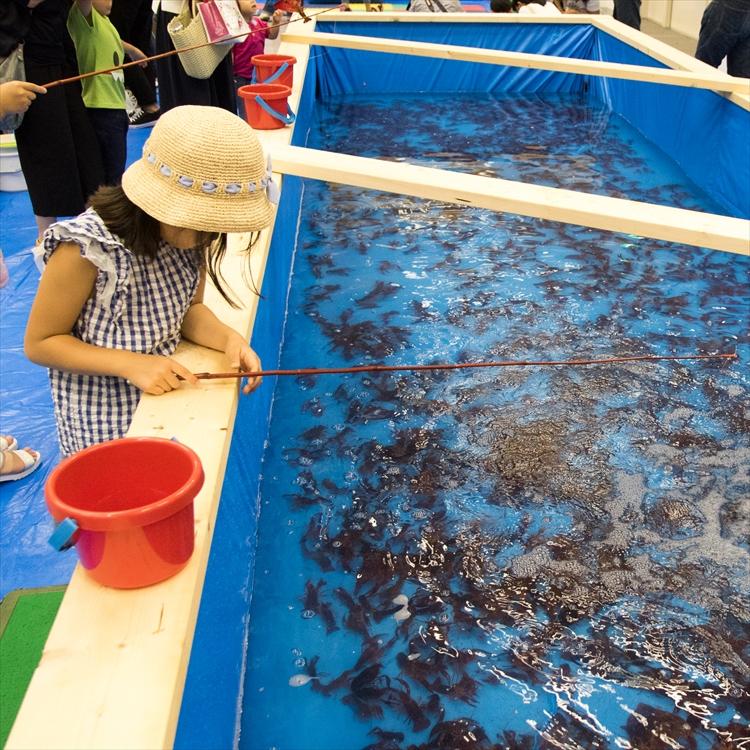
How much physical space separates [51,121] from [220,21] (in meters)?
1.45

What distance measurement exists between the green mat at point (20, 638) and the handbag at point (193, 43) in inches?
124

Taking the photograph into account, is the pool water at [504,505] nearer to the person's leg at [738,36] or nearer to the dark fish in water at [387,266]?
the dark fish in water at [387,266]

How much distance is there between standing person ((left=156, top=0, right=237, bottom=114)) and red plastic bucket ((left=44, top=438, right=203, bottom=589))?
3.87 metres

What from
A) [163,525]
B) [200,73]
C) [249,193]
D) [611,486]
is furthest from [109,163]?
[163,525]

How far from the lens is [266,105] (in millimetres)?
4500

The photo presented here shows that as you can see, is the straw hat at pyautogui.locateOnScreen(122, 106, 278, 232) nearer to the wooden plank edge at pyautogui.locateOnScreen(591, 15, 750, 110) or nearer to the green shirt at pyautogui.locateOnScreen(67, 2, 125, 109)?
the green shirt at pyautogui.locateOnScreen(67, 2, 125, 109)

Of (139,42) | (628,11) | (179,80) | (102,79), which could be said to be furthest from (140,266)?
(628,11)

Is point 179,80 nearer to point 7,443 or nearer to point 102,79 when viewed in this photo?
point 102,79

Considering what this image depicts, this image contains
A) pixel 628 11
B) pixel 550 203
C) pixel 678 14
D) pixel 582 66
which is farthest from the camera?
pixel 678 14

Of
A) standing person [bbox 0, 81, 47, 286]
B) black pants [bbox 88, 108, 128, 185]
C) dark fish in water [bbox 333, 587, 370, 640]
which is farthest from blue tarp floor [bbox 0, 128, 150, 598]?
dark fish in water [bbox 333, 587, 370, 640]

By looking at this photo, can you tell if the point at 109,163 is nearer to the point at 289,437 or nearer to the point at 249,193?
the point at 289,437

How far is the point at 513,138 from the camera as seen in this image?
7.20 meters

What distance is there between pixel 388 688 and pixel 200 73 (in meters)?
3.67

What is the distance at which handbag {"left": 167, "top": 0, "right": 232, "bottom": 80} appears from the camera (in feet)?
14.5
